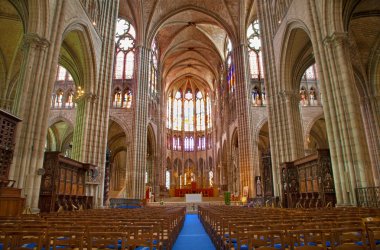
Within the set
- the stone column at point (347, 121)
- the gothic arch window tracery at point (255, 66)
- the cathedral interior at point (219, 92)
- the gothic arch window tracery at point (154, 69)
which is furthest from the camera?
the gothic arch window tracery at point (154, 69)

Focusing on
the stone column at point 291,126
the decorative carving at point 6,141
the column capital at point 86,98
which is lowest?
the decorative carving at point 6,141

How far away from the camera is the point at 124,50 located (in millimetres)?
29812

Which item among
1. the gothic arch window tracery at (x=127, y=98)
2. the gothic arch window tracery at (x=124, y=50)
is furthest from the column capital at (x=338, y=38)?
the gothic arch window tracery at (x=124, y=50)

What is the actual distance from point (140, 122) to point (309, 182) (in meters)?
17.0

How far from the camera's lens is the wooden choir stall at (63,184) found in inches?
428

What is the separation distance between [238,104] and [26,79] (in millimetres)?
19733

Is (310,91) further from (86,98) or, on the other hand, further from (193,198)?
(86,98)

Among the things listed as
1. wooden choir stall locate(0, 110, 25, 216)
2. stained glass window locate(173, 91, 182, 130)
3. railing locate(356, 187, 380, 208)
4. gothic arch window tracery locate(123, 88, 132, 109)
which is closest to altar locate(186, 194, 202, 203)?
gothic arch window tracery locate(123, 88, 132, 109)

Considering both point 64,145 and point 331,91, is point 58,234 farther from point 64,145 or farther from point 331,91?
point 64,145

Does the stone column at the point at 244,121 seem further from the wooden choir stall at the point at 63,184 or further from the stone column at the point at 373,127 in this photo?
the wooden choir stall at the point at 63,184

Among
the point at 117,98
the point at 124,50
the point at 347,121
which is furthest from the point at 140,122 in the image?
the point at 347,121

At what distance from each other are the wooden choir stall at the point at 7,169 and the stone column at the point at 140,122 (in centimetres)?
1549

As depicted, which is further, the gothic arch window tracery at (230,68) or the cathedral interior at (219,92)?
the gothic arch window tracery at (230,68)

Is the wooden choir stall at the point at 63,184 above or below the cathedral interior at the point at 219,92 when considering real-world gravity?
below
